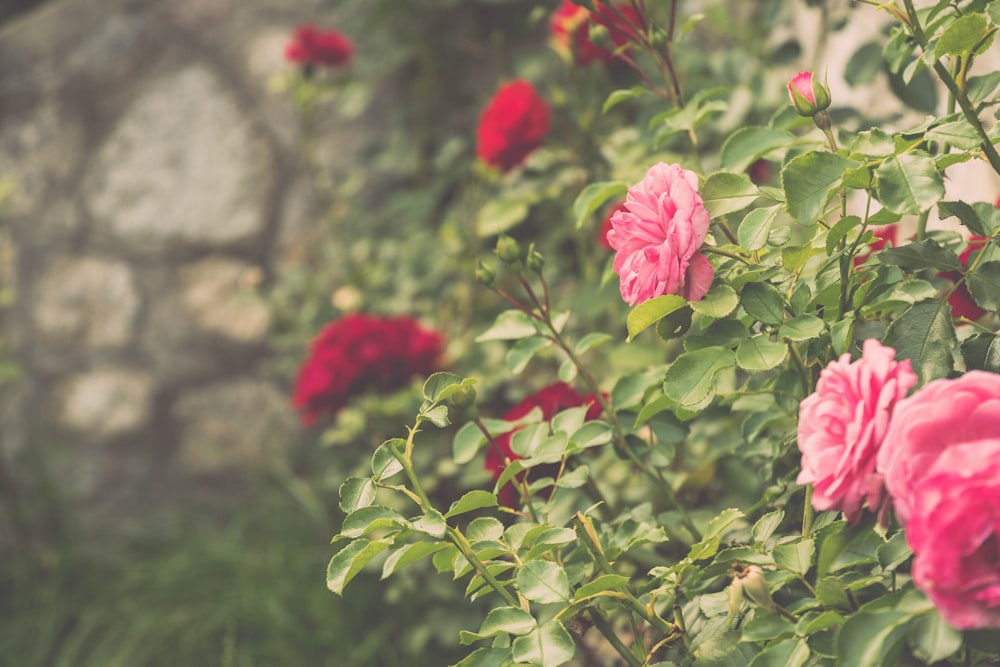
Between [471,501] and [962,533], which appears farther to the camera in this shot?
[471,501]

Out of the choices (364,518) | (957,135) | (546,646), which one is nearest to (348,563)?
(364,518)

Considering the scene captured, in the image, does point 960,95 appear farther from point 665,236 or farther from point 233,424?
point 233,424

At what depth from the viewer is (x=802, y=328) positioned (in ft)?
1.96

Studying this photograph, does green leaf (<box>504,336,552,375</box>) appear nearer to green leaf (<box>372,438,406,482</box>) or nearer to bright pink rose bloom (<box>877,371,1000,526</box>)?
green leaf (<box>372,438,406,482</box>)

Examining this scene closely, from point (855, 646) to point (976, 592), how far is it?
2.7 inches

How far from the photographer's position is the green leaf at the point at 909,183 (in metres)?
0.54

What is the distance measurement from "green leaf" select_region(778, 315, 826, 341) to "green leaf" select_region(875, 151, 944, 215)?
9 centimetres

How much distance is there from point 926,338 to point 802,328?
0.24ft

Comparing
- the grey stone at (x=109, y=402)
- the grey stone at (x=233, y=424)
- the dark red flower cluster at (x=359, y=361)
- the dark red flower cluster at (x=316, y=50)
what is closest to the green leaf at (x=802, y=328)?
the dark red flower cluster at (x=359, y=361)

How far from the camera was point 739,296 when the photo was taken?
24.5 inches

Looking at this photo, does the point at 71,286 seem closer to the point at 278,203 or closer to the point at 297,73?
the point at 278,203

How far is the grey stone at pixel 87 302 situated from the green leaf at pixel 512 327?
5.49ft

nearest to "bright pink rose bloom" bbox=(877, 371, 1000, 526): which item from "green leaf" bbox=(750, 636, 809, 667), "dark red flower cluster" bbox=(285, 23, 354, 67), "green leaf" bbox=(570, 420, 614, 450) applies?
"green leaf" bbox=(750, 636, 809, 667)

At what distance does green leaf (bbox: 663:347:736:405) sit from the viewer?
611 mm
